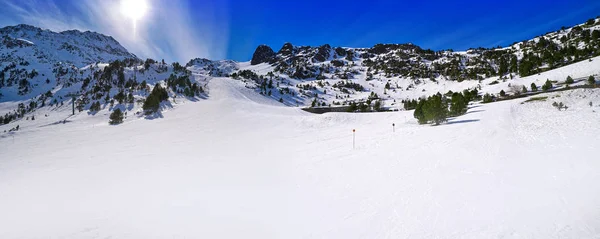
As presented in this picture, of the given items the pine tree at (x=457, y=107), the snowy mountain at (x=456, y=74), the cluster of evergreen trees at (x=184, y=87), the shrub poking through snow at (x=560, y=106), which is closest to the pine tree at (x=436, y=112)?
the pine tree at (x=457, y=107)

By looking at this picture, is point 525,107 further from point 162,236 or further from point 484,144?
point 162,236

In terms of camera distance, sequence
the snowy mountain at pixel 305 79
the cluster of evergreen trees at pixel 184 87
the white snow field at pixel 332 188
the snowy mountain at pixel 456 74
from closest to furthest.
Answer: the white snow field at pixel 332 188
the snowy mountain at pixel 305 79
the cluster of evergreen trees at pixel 184 87
the snowy mountain at pixel 456 74

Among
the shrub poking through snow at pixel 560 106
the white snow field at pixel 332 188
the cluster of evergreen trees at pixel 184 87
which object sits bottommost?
the white snow field at pixel 332 188

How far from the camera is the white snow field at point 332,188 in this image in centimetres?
729

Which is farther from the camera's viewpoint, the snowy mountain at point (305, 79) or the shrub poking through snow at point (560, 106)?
the snowy mountain at point (305, 79)

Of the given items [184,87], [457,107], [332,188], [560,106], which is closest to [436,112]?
[457,107]

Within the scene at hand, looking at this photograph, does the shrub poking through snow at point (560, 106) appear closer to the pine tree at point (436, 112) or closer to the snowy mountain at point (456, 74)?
the pine tree at point (436, 112)

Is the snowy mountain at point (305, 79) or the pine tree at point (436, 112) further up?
the snowy mountain at point (305, 79)

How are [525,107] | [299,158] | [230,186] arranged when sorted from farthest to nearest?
[525,107] → [299,158] → [230,186]

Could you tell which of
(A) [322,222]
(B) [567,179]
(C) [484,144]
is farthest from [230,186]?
(C) [484,144]

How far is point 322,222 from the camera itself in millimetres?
7938

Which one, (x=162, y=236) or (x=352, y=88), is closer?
(x=162, y=236)

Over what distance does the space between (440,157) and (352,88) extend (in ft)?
475

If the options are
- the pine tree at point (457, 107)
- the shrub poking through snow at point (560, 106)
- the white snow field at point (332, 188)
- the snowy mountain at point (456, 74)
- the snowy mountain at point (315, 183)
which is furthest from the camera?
the snowy mountain at point (456, 74)
